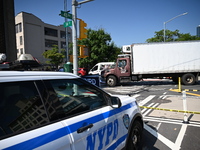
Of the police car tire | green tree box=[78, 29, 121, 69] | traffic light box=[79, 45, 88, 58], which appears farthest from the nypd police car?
green tree box=[78, 29, 121, 69]

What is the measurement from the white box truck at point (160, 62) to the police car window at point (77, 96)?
11115mm

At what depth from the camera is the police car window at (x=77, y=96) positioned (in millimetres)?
1889

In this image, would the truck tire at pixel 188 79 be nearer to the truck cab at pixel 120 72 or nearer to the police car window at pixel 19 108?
the truck cab at pixel 120 72

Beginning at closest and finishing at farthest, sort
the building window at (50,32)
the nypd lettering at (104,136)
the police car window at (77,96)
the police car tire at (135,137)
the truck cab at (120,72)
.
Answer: the nypd lettering at (104,136) → the police car window at (77,96) → the police car tire at (135,137) → the truck cab at (120,72) → the building window at (50,32)

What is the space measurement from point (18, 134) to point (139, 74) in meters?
12.7

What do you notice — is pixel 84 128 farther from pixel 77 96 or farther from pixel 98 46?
pixel 98 46

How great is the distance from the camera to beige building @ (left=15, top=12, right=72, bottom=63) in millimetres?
37125

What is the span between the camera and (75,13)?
24.1ft

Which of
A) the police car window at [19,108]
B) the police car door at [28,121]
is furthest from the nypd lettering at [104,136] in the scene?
the police car window at [19,108]

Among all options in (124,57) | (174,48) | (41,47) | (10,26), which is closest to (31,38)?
(41,47)

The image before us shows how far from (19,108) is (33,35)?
142 ft

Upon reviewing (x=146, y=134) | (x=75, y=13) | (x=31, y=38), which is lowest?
(x=146, y=134)

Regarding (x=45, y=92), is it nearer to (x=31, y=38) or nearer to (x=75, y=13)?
(x=75, y=13)

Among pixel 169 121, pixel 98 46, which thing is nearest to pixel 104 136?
pixel 169 121
